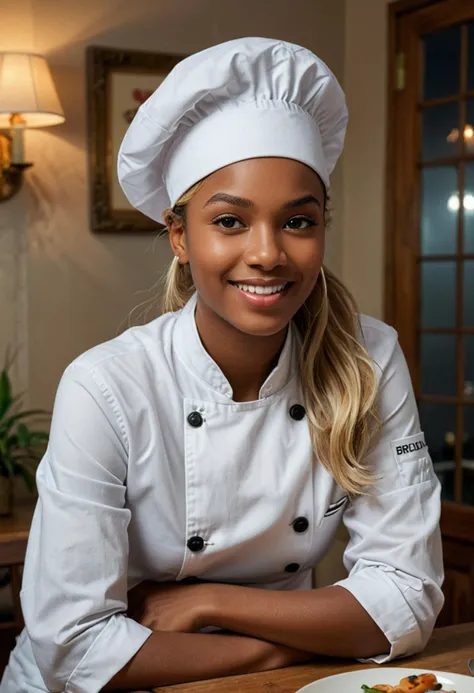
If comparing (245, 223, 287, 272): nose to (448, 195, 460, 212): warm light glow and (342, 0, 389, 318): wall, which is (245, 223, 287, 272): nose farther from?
(342, 0, 389, 318): wall

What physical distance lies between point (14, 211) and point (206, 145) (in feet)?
6.72

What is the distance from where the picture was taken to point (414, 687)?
3.62 feet

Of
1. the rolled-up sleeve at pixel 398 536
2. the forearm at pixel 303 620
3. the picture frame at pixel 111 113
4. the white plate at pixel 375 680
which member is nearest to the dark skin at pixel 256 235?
the rolled-up sleeve at pixel 398 536

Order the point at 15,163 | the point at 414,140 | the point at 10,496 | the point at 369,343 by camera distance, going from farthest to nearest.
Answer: the point at 414,140, the point at 15,163, the point at 10,496, the point at 369,343

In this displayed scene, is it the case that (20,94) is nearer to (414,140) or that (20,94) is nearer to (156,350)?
(414,140)

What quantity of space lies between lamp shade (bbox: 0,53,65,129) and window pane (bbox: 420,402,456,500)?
173 centimetres

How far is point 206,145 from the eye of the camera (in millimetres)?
1351

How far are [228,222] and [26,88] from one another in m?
2.00

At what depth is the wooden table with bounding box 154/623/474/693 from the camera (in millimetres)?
1158

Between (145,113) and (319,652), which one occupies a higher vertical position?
(145,113)

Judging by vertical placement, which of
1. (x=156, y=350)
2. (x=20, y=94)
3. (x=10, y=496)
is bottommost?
(x=10, y=496)

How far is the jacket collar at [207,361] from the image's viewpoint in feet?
4.76

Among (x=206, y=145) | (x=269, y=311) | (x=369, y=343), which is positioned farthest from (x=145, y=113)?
(x=369, y=343)

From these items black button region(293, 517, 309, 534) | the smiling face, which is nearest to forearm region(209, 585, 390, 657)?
black button region(293, 517, 309, 534)
